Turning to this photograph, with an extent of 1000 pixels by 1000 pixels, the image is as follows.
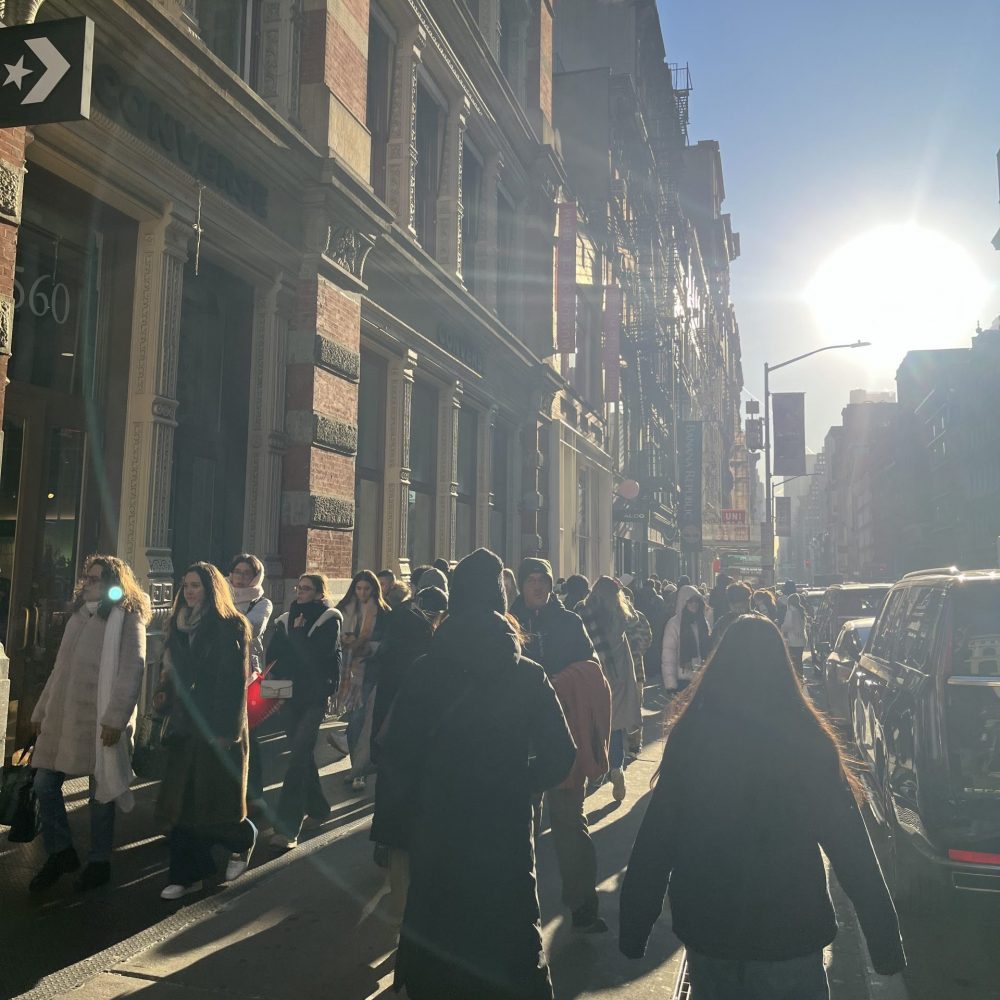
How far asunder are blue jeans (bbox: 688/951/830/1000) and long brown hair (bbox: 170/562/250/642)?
3841 mm

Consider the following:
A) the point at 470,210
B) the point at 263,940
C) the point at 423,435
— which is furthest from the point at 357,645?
the point at 470,210

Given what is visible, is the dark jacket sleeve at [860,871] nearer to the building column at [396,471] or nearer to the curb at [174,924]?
the curb at [174,924]

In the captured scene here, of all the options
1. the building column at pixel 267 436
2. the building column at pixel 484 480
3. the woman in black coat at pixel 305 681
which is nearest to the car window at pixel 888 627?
the woman in black coat at pixel 305 681

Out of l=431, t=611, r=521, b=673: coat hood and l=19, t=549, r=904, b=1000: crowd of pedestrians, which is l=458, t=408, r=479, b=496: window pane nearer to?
l=19, t=549, r=904, b=1000: crowd of pedestrians

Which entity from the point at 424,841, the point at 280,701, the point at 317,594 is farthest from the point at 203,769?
the point at 424,841

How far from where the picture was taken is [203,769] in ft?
17.9

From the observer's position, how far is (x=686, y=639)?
10.7m

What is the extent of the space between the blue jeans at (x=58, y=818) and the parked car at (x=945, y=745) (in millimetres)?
4651

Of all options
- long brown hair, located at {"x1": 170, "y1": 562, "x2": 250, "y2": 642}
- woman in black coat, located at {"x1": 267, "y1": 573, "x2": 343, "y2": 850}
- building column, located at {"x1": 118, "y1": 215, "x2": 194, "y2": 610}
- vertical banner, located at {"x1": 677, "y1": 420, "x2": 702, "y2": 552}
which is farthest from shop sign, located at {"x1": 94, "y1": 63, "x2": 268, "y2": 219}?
vertical banner, located at {"x1": 677, "y1": 420, "x2": 702, "y2": 552}

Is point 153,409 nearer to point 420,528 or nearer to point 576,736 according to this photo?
point 576,736

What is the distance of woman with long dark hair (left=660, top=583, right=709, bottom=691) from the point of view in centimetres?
1040

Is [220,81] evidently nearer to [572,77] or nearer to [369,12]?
[369,12]

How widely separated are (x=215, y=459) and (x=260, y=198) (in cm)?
A: 305

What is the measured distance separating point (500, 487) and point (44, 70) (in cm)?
1571
